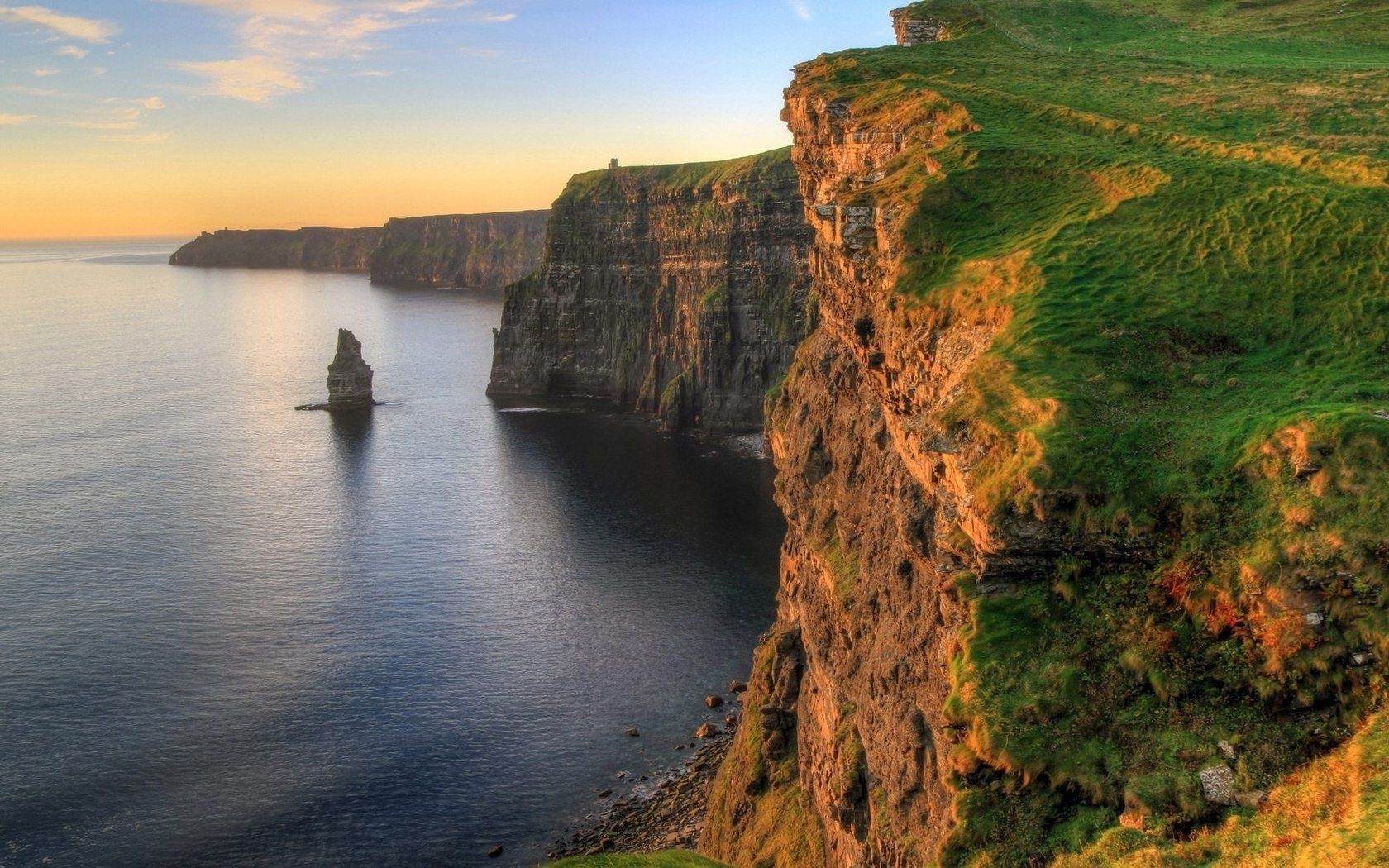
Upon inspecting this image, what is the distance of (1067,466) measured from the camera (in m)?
26.4

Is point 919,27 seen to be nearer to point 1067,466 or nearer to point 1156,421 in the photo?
point 1156,421

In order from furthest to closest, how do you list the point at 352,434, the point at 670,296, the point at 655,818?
the point at 670,296
the point at 352,434
the point at 655,818

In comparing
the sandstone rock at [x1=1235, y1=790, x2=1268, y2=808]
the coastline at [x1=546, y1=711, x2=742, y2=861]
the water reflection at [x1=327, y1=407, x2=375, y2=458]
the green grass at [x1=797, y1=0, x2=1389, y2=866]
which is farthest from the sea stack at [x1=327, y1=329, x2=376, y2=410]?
the sandstone rock at [x1=1235, y1=790, x2=1268, y2=808]

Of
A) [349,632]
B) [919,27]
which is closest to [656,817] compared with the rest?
[349,632]

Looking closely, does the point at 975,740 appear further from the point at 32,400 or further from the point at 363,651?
the point at 32,400

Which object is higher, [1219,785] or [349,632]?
[1219,785]

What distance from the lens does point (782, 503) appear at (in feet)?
169

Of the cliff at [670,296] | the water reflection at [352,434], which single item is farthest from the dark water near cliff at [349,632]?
the cliff at [670,296]

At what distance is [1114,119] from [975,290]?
57.8 ft

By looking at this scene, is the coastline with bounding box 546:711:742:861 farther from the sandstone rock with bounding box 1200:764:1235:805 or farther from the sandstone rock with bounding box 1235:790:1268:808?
the sandstone rock with bounding box 1235:790:1268:808

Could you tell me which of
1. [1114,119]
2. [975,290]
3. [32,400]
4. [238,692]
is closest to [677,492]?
[238,692]

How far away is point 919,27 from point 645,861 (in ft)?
178

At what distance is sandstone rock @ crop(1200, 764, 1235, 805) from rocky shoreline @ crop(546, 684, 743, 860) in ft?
109

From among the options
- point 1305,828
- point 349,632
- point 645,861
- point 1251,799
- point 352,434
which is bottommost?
point 349,632
